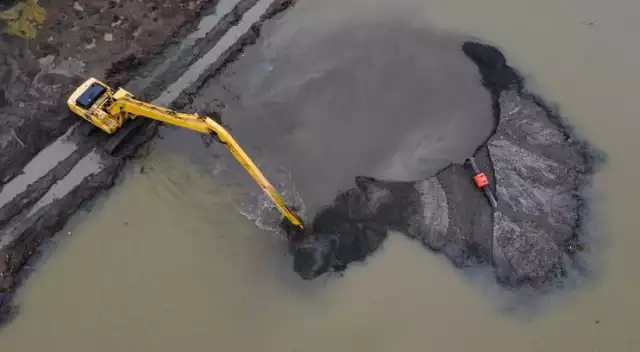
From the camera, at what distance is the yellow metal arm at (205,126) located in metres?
14.1

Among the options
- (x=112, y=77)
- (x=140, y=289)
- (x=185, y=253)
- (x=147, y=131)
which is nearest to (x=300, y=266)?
(x=185, y=253)

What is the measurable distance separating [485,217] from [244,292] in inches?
254

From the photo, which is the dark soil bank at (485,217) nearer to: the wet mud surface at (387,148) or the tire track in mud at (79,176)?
the wet mud surface at (387,148)

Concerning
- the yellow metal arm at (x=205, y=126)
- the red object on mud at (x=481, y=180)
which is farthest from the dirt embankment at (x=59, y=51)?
the red object on mud at (x=481, y=180)

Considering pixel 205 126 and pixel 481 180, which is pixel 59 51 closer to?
pixel 205 126

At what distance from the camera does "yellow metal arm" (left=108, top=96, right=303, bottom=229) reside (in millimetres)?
14086

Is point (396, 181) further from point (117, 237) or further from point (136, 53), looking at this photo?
point (136, 53)

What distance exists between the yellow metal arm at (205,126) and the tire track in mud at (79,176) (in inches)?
43.2

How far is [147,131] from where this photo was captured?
17.4 metres

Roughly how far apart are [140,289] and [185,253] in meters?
1.40

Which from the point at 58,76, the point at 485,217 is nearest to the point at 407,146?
the point at 485,217

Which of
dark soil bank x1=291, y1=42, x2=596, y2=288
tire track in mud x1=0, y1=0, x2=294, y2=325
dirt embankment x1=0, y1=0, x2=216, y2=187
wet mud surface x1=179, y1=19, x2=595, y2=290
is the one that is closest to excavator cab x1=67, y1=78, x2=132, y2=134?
tire track in mud x1=0, y1=0, x2=294, y2=325

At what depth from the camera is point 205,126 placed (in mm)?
14469

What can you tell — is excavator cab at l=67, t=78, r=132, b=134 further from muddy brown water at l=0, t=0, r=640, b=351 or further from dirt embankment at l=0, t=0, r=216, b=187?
muddy brown water at l=0, t=0, r=640, b=351
